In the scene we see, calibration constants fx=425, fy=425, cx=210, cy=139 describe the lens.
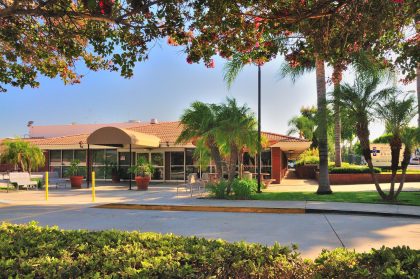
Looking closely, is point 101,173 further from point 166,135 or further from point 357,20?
point 357,20

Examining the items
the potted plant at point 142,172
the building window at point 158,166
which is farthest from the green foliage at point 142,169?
the building window at point 158,166

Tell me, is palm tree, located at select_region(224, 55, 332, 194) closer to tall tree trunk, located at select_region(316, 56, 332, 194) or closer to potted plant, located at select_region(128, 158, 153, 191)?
tall tree trunk, located at select_region(316, 56, 332, 194)

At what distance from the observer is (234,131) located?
17.5 metres

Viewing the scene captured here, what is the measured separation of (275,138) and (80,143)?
43.6 ft

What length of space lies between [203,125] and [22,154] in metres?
14.7

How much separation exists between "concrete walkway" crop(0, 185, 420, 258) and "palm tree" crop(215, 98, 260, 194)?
3.34 metres

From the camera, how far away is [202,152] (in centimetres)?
1994

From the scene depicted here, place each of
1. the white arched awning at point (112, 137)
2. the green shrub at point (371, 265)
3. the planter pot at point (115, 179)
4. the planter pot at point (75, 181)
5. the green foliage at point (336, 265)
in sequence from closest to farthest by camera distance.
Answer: the green shrub at point (371, 265) < the green foliage at point (336, 265) < the white arched awning at point (112, 137) < the planter pot at point (75, 181) < the planter pot at point (115, 179)

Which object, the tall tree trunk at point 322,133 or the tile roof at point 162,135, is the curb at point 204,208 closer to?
the tall tree trunk at point 322,133

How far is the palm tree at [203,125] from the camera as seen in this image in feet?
63.1

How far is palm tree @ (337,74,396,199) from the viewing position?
591 inches

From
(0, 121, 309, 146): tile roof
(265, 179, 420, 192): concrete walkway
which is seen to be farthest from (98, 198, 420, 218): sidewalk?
(0, 121, 309, 146): tile roof

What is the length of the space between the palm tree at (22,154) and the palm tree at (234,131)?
1487 centimetres

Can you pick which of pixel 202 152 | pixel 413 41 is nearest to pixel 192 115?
pixel 202 152
